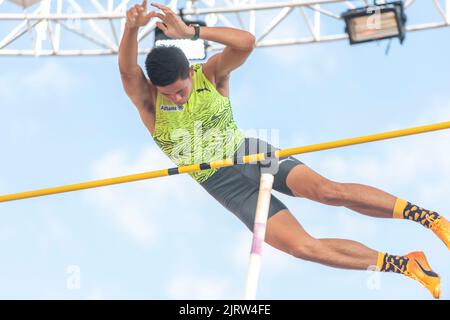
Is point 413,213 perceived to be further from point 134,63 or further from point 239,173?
point 134,63

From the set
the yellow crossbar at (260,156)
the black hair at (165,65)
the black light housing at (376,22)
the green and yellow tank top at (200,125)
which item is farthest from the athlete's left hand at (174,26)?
the black light housing at (376,22)

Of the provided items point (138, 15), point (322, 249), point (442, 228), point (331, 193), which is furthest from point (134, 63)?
point (442, 228)

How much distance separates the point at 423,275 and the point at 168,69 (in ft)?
6.37

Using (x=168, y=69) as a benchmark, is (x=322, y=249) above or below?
below

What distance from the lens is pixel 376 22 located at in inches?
366

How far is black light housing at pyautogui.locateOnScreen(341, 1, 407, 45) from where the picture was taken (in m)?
9.22

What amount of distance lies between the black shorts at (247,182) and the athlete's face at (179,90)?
48 cm

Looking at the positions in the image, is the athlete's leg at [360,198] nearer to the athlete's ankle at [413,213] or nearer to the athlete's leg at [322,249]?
the athlete's ankle at [413,213]

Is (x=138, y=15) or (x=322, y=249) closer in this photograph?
(x=138, y=15)

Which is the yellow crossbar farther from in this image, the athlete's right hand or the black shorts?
the athlete's right hand

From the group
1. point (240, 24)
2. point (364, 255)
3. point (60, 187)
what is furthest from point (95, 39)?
point (364, 255)

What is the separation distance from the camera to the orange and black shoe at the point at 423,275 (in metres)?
5.33

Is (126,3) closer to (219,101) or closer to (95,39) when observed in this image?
(95,39)
